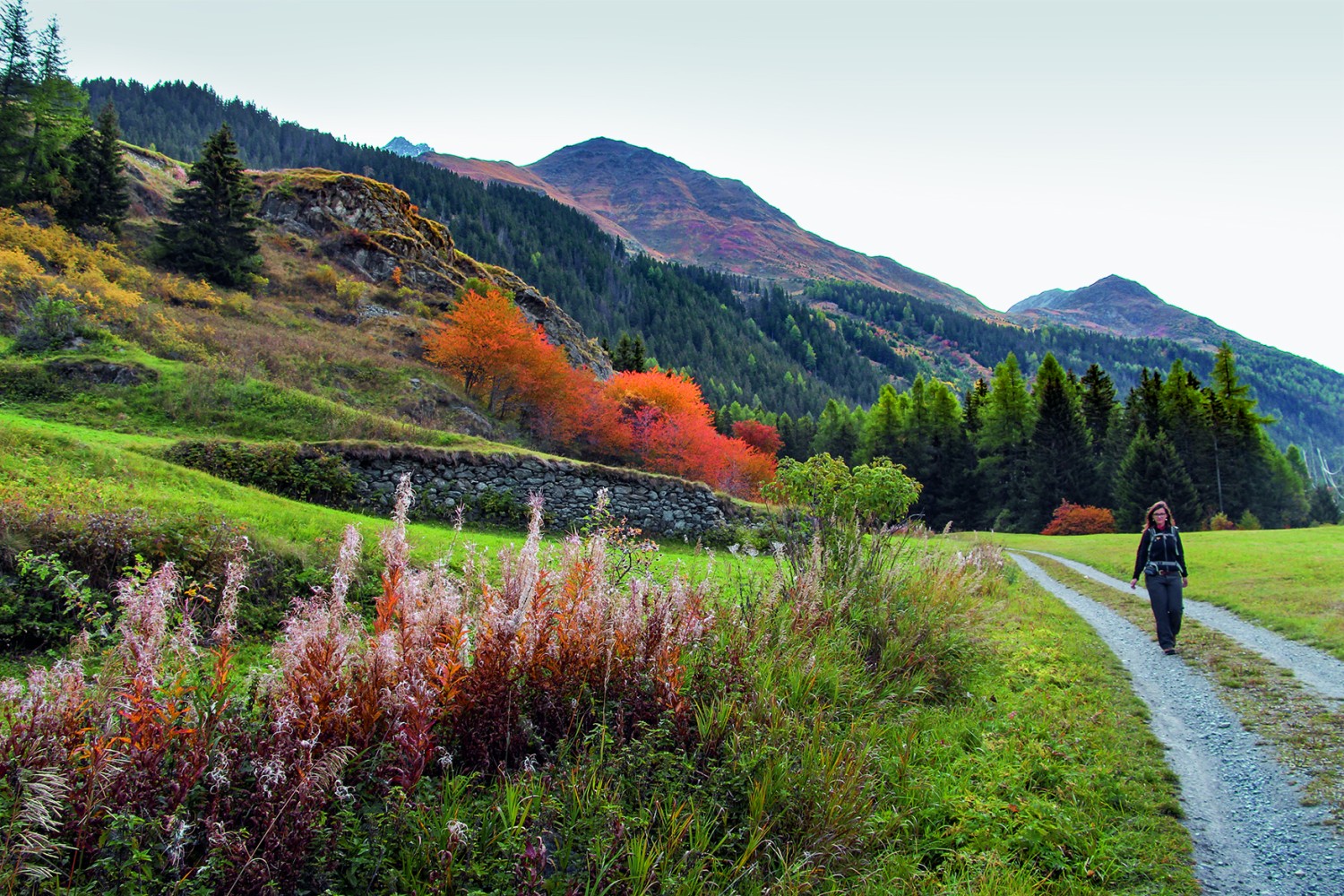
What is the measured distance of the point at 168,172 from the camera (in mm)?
44375

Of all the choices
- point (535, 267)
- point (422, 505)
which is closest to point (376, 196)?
point (422, 505)

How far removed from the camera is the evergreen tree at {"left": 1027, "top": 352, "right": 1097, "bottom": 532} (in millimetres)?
50156

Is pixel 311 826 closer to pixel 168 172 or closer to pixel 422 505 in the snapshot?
pixel 422 505

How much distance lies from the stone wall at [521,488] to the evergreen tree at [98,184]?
1032 inches

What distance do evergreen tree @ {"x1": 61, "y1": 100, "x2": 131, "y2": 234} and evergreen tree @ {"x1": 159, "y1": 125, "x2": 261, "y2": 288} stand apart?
1915mm

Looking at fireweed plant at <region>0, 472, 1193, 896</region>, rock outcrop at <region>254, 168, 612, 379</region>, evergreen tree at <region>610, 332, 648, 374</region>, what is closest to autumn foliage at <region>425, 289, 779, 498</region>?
rock outcrop at <region>254, 168, 612, 379</region>

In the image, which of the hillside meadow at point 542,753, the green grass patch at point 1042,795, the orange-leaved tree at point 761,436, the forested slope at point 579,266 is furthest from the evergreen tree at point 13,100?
the forested slope at point 579,266

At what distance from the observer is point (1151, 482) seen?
43.1 m

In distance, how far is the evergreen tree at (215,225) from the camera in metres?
31.7

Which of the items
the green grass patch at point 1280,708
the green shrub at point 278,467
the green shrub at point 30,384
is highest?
the green grass patch at point 1280,708

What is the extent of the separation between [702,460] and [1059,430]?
32297 millimetres

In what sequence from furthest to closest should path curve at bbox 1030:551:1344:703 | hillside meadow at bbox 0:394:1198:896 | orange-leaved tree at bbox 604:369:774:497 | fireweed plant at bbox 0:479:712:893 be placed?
orange-leaved tree at bbox 604:369:774:497, path curve at bbox 1030:551:1344:703, hillside meadow at bbox 0:394:1198:896, fireweed plant at bbox 0:479:712:893

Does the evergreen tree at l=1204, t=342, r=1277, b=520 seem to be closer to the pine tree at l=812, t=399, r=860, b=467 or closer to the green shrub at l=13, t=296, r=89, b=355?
the pine tree at l=812, t=399, r=860, b=467

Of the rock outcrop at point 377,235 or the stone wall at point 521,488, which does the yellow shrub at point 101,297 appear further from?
the rock outcrop at point 377,235
